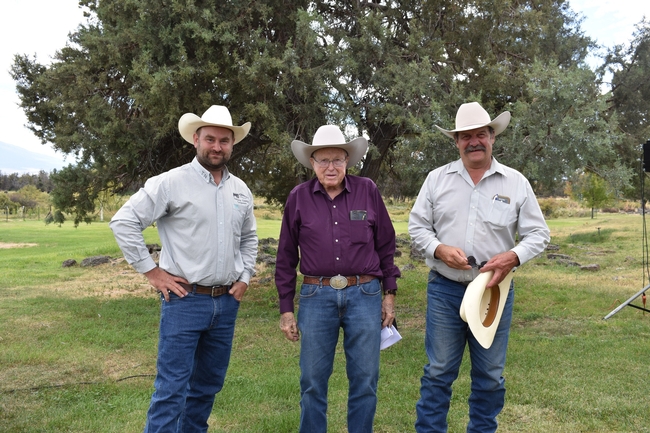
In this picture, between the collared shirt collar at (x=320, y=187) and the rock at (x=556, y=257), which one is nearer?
the collared shirt collar at (x=320, y=187)

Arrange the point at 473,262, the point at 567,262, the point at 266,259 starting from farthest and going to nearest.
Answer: the point at 266,259 < the point at 567,262 < the point at 473,262

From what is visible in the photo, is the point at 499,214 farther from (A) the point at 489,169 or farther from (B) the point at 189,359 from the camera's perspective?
(B) the point at 189,359

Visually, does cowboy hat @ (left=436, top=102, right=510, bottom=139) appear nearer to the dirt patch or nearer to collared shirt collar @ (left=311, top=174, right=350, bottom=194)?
collared shirt collar @ (left=311, top=174, right=350, bottom=194)

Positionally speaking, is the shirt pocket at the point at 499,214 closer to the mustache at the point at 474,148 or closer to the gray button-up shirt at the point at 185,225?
the mustache at the point at 474,148

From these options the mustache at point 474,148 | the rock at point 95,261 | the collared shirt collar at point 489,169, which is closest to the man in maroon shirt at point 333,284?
the collared shirt collar at point 489,169

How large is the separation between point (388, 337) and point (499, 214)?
45.1 inches

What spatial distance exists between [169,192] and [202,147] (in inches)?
15.6

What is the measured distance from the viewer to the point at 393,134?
34.0 ft

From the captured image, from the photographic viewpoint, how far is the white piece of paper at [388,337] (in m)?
3.71

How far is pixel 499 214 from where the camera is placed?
11.9 feet

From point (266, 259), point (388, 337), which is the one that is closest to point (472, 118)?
point (388, 337)

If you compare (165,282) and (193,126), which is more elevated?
(193,126)

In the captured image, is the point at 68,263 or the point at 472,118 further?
the point at 68,263

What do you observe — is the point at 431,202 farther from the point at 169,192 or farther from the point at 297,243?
the point at 169,192
